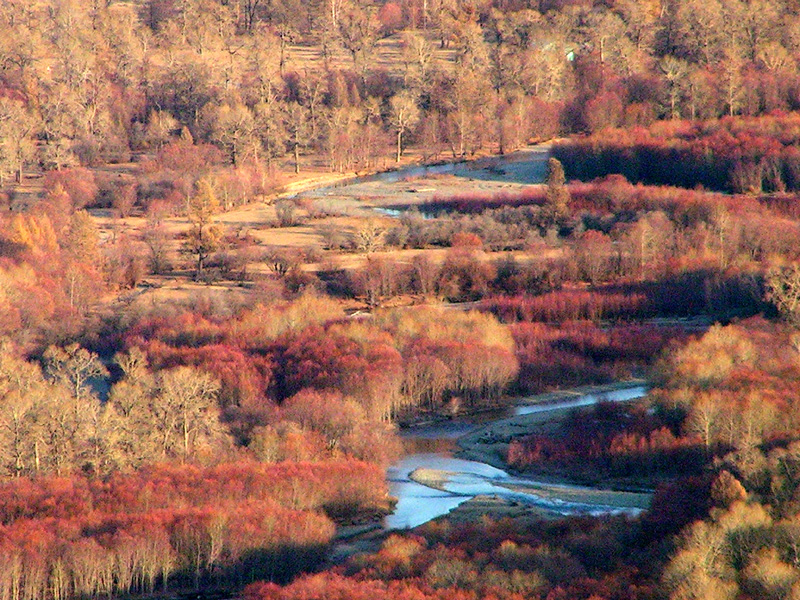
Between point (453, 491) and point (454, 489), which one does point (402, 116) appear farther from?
point (453, 491)

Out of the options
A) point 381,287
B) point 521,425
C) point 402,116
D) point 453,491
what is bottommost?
point 453,491

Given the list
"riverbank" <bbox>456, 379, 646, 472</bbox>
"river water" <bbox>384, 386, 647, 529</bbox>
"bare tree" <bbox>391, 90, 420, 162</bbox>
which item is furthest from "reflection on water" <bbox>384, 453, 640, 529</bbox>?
"bare tree" <bbox>391, 90, 420, 162</bbox>

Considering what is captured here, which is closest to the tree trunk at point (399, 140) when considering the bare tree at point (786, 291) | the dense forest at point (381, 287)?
the dense forest at point (381, 287)

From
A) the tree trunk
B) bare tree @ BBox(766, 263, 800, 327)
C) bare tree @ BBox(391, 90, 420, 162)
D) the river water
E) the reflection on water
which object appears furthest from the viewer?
bare tree @ BBox(391, 90, 420, 162)

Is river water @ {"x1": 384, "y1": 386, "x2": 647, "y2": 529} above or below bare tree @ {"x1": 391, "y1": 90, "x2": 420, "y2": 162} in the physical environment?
below

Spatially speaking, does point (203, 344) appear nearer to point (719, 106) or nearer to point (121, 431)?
point (121, 431)

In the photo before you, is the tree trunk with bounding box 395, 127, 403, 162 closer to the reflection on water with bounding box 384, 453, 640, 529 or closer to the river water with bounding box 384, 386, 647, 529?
the river water with bounding box 384, 386, 647, 529

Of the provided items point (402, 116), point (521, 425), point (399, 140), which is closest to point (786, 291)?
point (521, 425)
